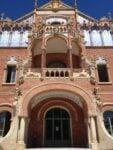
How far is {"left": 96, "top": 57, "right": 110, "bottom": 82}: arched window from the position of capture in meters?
18.1

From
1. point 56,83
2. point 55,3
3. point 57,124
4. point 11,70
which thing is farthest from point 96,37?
point 57,124

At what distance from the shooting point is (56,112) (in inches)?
674

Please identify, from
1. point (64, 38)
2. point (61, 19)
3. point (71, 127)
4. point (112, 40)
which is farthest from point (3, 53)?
point (112, 40)

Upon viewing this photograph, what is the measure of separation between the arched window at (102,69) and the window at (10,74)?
23.1 ft

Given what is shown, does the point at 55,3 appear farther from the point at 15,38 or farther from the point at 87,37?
the point at 15,38

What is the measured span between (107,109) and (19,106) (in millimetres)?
6403

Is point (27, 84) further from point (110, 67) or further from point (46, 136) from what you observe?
point (110, 67)

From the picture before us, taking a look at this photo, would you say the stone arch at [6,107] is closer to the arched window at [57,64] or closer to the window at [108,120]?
the arched window at [57,64]

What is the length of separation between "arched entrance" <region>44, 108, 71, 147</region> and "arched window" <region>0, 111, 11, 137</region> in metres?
2.81

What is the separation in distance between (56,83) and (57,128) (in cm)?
396

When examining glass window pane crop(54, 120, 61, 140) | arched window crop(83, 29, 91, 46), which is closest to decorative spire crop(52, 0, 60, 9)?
arched window crop(83, 29, 91, 46)

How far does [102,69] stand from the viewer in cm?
1856

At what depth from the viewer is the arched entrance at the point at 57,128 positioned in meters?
16.0

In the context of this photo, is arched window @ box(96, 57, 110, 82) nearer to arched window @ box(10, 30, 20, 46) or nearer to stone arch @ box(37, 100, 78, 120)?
stone arch @ box(37, 100, 78, 120)
